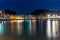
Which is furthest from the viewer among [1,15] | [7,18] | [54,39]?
[7,18]

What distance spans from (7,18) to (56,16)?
2915cm

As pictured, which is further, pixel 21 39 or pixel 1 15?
pixel 1 15

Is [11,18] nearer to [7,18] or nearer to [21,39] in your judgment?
[7,18]

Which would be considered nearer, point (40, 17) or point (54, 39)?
point (54, 39)

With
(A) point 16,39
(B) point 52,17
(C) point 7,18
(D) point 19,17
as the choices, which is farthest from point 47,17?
(A) point 16,39

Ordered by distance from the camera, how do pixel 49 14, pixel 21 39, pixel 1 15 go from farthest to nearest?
1. pixel 49 14
2. pixel 1 15
3. pixel 21 39

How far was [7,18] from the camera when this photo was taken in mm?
108375

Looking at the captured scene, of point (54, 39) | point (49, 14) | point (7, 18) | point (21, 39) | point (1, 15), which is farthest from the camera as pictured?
point (49, 14)

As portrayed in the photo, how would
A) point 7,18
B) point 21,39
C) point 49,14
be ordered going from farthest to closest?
point 49,14
point 7,18
point 21,39

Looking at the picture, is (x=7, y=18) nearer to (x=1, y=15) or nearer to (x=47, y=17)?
(x=1, y=15)

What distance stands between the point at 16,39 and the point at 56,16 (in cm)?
10438

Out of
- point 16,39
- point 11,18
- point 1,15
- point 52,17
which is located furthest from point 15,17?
point 16,39

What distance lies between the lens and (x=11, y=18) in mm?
111625

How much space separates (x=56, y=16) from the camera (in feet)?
383
